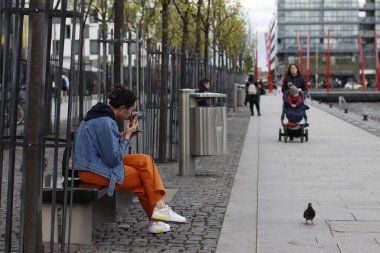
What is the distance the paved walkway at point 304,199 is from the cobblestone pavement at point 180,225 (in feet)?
0.55

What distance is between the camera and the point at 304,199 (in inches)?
345

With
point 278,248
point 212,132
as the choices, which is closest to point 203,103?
point 212,132

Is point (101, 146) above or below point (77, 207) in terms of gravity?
above

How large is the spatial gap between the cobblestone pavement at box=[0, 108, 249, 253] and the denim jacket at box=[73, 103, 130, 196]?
0.53 m

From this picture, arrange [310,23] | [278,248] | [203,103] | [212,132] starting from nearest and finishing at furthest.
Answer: [278,248], [212,132], [203,103], [310,23]

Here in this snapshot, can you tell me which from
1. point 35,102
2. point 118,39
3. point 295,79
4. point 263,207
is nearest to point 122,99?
point 35,102

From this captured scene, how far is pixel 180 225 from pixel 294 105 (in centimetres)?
1020

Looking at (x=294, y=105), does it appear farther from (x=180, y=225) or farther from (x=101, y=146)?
(x=101, y=146)

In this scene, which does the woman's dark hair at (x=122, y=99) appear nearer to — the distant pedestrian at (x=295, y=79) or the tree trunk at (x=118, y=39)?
the tree trunk at (x=118, y=39)

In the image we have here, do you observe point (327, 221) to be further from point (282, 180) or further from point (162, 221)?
point (282, 180)

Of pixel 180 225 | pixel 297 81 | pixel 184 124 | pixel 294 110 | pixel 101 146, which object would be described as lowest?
pixel 180 225

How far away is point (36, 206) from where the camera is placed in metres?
4.88

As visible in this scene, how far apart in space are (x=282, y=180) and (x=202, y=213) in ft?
9.92

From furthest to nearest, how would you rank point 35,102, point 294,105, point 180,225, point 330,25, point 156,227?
point 330,25 < point 294,105 < point 180,225 < point 156,227 < point 35,102
